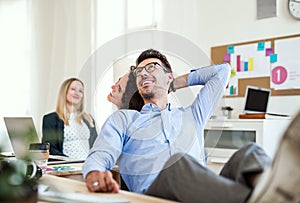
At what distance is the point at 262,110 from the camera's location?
146 inches

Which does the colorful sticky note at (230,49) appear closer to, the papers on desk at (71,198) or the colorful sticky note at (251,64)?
the colorful sticky note at (251,64)

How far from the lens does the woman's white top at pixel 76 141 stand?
3.69 m

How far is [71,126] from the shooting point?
3.83 m

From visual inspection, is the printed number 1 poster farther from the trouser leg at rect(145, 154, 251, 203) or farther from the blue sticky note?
the trouser leg at rect(145, 154, 251, 203)

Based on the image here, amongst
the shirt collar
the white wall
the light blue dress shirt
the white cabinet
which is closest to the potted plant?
the light blue dress shirt

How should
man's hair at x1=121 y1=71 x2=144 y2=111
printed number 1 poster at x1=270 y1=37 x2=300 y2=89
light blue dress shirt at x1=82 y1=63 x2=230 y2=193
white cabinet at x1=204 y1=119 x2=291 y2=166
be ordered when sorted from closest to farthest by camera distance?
light blue dress shirt at x1=82 y1=63 x2=230 y2=193 < man's hair at x1=121 y1=71 x2=144 y2=111 < white cabinet at x1=204 y1=119 x2=291 y2=166 < printed number 1 poster at x1=270 y1=37 x2=300 y2=89

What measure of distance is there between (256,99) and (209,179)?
9.02 ft

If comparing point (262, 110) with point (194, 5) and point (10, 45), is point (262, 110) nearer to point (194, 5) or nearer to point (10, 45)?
point (194, 5)

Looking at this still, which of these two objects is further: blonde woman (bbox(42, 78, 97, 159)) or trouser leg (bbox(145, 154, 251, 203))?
blonde woman (bbox(42, 78, 97, 159))

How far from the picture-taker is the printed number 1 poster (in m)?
3.63

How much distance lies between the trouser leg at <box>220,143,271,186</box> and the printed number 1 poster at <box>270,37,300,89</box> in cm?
263

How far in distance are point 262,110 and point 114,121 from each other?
212 centimetres

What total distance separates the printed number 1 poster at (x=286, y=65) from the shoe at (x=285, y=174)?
2.87 metres

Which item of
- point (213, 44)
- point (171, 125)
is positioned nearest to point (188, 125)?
point (171, 125)
